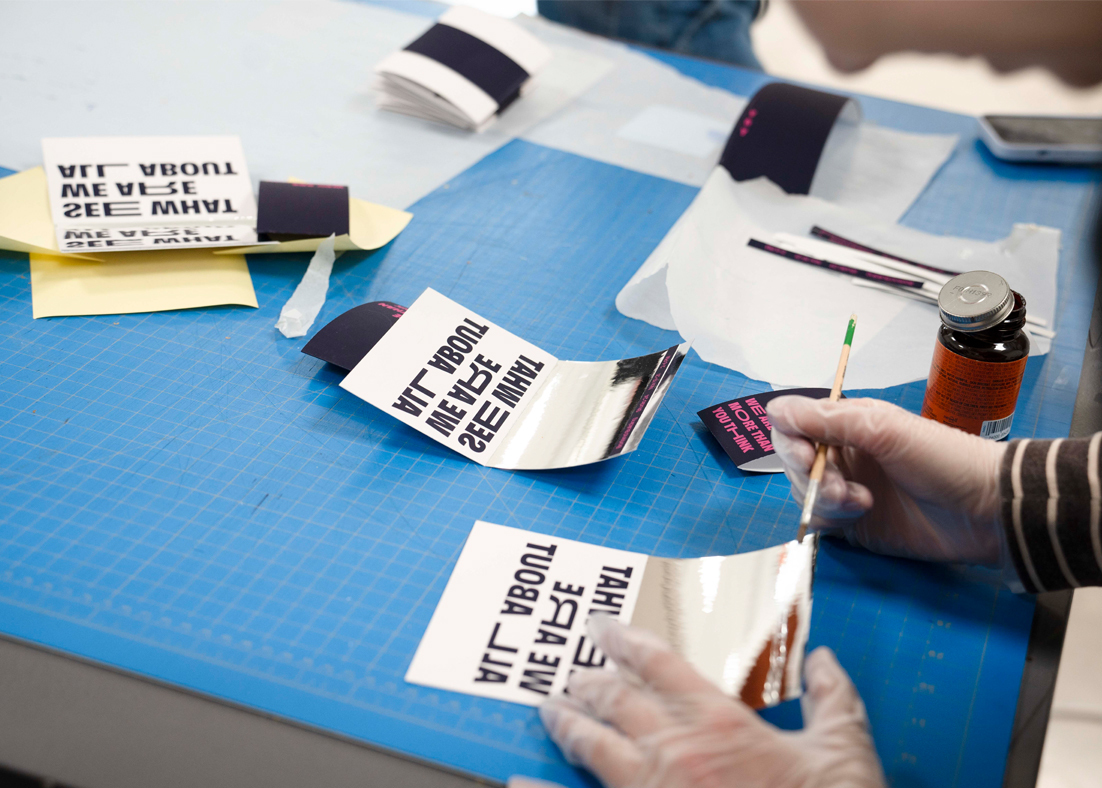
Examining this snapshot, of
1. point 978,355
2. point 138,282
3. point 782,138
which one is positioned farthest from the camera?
point 782,138

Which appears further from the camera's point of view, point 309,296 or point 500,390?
point 309,296

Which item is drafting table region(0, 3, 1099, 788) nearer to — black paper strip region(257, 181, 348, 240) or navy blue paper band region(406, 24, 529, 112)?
black paper strip region(257, 181, 348, 240)

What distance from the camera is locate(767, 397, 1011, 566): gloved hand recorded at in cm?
79

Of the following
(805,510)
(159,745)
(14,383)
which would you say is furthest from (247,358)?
(805,510)

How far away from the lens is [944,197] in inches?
60.0

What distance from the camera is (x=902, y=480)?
0.81 metres

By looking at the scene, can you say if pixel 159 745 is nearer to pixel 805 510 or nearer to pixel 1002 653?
pixel 805 510

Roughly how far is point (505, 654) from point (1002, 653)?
0.44 meters

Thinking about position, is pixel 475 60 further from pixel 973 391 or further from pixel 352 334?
pixel 973 391

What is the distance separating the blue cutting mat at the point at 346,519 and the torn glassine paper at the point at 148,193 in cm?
9

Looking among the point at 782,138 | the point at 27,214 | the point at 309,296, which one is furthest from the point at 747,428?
the point at 27,214

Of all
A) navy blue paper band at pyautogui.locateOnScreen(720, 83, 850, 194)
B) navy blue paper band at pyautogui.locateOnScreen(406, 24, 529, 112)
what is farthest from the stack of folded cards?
navy blue paper band at pyautogui.locateOnScreen(720, 83, 850, 194)

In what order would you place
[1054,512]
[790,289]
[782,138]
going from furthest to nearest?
[782,138]
[790,289]
[1054,512]

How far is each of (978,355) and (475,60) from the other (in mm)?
1174
